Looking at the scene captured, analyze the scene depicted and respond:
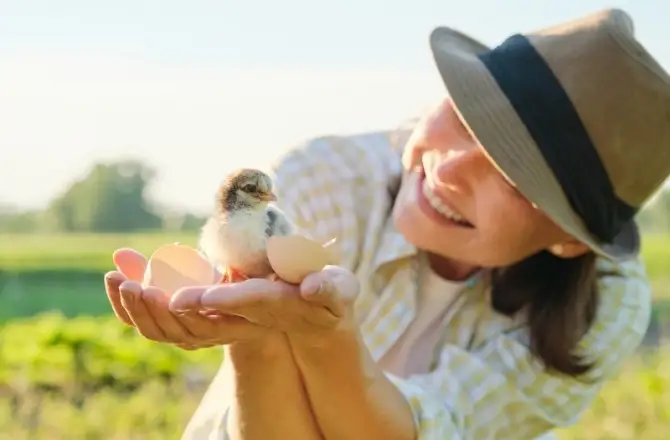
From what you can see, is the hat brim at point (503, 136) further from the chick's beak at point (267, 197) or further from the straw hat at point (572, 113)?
the chick's beak at point (267, 197)

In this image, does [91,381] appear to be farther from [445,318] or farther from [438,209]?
[438,209]

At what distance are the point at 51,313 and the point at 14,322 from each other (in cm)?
14

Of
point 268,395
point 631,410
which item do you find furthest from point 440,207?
point 631,410

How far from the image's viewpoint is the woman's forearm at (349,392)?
1097 mm

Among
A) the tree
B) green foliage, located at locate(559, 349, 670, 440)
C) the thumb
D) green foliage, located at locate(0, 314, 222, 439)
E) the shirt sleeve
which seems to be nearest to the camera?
the thumb

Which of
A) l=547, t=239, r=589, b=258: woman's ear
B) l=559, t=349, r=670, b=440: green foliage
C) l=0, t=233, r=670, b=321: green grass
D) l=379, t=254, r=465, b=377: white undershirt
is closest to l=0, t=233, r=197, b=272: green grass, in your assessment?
l=0, t=233, r=670, b=321: green grass

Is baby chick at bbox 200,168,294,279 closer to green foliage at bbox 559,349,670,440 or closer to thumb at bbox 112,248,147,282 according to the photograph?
thumb at bbox 112,248,147,282

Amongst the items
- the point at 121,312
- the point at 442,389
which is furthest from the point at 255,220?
the point at 442,389

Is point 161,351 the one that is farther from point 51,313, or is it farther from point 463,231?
point 463,231

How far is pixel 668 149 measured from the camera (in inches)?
51.8

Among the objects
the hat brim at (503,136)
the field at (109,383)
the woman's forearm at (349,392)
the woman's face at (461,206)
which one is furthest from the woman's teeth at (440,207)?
the field at (109,383)

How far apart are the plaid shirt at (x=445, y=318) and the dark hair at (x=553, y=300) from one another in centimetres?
2

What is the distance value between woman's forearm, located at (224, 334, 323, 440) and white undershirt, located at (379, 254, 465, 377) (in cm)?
29

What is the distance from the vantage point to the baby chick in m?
0.89
